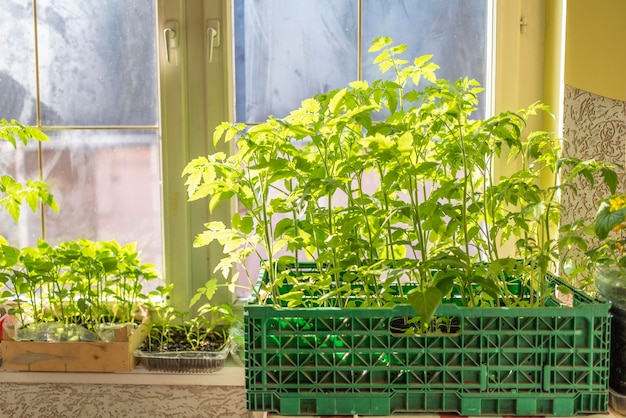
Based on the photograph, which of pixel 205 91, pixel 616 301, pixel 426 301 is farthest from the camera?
pixel 205 91

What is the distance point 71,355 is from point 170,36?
0.86m

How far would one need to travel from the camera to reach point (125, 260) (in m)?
1.83

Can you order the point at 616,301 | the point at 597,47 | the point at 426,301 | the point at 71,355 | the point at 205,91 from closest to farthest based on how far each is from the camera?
the point at 426,301, the point at 616,301, the point at 597,47, the point at 71,355, the point at 205,91

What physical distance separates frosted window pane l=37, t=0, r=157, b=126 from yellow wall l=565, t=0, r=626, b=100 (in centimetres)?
107

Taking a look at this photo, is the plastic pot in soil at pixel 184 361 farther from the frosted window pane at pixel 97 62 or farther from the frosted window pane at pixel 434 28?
the frosted window pane at pixel 434 28

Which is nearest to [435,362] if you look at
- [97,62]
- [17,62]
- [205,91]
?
[205,91]

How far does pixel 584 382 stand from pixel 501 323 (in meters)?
0.18

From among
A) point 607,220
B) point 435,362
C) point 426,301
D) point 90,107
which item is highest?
point 90,107

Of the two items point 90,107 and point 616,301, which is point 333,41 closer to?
point 90,107

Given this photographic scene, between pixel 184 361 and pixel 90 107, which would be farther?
pixel 90 107

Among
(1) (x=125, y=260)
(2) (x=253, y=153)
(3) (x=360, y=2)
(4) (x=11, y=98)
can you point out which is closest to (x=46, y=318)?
(1) (x=125, y=260)

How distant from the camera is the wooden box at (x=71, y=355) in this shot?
71.5 inches

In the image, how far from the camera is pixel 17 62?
1.98 m

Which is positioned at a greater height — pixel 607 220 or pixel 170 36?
pixel 170 36
